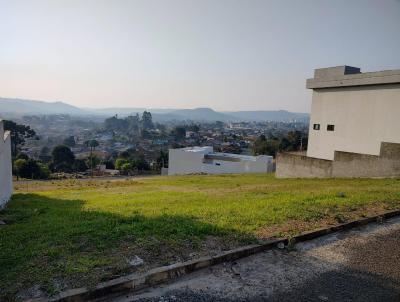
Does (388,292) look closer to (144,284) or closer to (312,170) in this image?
(144,284)

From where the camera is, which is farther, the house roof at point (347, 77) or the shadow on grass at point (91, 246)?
the house roof at point (347, 77)

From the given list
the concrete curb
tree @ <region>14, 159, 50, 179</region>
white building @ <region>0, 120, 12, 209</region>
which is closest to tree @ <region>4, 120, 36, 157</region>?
tree @ <region>14, 159, 50, 179</region>

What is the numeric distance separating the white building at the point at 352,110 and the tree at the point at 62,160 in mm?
48300

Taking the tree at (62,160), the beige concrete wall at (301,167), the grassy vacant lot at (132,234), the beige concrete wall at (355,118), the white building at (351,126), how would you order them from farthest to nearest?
1. the tree at (62,160)
2. the beige concrete wall at (301,167)
3. the beige concrete wall at (355,118)
4. the white building at (351,126)
5. the grassy vacant lot at (132,234)

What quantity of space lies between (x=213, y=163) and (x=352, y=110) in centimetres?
2471

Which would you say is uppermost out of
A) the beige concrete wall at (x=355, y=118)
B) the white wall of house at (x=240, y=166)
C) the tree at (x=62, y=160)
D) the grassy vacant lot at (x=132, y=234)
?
the beige concrete wall at (x=355, y=118)

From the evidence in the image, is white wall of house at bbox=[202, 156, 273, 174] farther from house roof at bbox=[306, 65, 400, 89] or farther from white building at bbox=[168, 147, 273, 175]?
house roof at bbox=[306, 65, 400, 89]

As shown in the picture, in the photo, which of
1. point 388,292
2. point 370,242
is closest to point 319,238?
point 370,242

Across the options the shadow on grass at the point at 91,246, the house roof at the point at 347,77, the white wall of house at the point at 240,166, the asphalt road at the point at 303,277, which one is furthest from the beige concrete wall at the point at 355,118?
the white wall of house at the point at 240,166

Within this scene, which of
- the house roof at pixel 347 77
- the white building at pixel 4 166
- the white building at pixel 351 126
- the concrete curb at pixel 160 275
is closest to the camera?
the concrete curb at pixel 160 275

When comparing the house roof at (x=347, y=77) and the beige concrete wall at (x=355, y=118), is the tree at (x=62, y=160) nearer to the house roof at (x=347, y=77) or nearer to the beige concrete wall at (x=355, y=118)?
the beige concrete wall at (x=355, y=118)

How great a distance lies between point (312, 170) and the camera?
18031 mm

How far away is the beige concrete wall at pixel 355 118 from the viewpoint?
15203 mm

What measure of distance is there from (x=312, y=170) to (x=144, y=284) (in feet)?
52.5
